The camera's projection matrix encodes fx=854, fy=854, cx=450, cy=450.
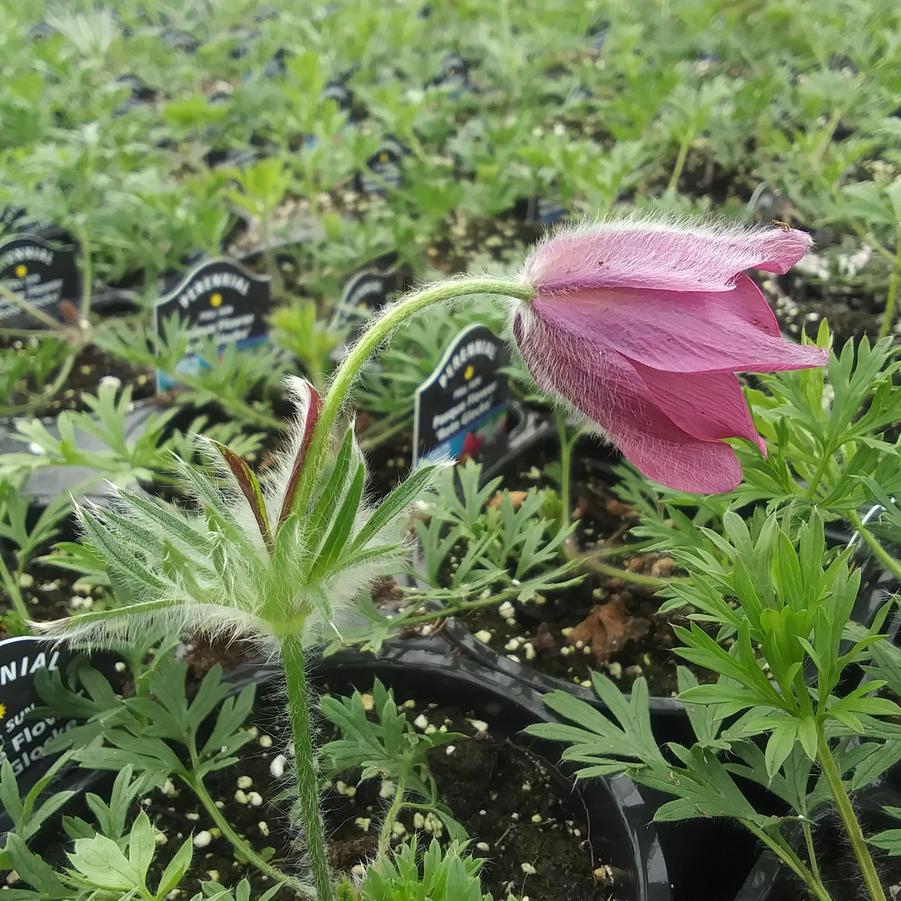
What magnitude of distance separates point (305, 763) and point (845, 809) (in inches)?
14.3

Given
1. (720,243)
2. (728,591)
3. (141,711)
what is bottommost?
(141,711)

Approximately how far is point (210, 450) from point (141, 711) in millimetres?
307

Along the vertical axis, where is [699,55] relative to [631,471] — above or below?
above

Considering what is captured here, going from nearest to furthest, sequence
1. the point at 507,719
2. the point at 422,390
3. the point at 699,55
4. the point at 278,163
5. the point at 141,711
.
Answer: the point at 141,711 < the point at 507,719 < the point at 422,390 < the point at 278,163 < the point at 699,55

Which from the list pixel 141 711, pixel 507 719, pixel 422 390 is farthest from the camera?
pixel 422 390

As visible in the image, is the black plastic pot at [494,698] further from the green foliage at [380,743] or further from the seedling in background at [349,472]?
the seedling in background at [349,472]

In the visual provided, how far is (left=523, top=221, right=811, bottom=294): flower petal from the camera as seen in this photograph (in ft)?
1.85

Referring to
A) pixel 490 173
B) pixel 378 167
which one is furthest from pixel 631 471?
pixel 378 167

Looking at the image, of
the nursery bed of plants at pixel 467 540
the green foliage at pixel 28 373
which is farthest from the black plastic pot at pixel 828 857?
the green foliage at pixel 28 373

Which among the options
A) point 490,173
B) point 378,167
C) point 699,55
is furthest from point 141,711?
point 699,55

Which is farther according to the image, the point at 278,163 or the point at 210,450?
the point at 278,163

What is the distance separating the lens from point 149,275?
1620 millimetres

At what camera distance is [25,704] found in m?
0.78

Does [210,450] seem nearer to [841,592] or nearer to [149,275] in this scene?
[841,592]
